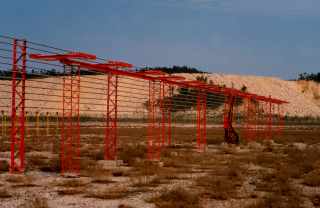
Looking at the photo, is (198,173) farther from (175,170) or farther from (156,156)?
(156,156)

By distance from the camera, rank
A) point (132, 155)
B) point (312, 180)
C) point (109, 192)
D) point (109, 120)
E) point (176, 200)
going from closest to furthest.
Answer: point (176, 200) < point (109, 192) < point (312, 180) < point (109, 120) < point (132, 155)

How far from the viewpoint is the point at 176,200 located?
33.6 feet

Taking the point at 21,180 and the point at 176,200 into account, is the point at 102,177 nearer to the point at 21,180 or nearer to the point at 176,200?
the point at 21,180

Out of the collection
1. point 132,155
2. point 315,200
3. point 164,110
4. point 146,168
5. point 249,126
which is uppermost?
point 164,110

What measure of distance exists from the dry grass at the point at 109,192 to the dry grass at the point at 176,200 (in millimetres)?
891

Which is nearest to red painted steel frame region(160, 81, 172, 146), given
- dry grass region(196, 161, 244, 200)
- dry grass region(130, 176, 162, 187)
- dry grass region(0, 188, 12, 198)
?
dry grass region(196, 161, 244, 200)

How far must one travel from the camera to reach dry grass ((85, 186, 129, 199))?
10.9 m

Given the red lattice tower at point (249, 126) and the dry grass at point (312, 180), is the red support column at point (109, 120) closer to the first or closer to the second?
the dry grass at point (312, 180)

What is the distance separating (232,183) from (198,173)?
2768 mm

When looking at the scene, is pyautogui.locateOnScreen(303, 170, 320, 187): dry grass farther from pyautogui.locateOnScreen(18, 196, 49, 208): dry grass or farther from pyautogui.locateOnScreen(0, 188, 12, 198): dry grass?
pyautogui.locateOnScreen(0, 188, 12, 198): dry grass

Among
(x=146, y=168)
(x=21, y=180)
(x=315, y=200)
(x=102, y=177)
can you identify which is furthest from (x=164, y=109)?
(x=315, y=200)

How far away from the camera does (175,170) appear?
53.0ft

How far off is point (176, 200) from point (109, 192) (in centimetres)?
184

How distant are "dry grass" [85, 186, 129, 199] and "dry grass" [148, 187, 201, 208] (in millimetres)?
891
